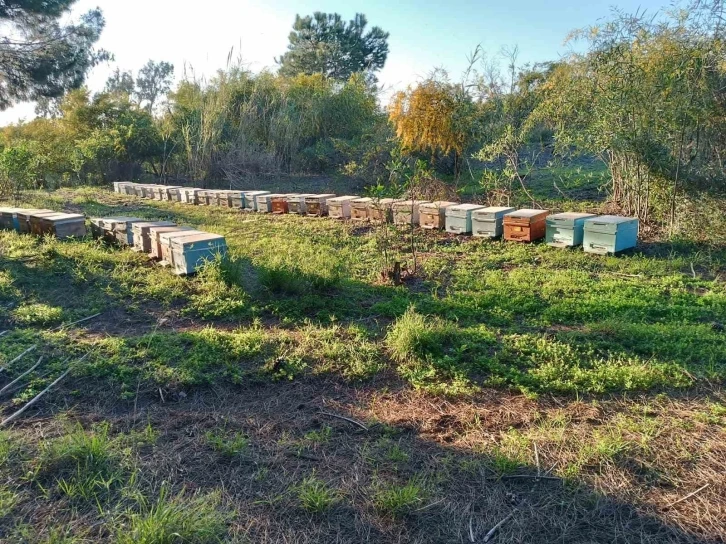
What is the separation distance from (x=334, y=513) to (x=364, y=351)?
5.32 ft

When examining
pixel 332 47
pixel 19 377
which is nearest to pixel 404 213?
pixel 19 377

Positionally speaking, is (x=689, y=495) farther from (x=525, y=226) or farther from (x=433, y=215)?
(x=433, y=215)

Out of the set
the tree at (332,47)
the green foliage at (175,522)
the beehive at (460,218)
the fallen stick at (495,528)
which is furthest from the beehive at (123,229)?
the tree at (332,47)

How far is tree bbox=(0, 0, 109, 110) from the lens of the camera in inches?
395

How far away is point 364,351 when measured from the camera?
12.4 feet

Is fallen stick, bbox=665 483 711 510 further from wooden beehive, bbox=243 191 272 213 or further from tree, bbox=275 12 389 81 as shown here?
tree, bbox=275 12 389 81

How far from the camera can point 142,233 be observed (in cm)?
650

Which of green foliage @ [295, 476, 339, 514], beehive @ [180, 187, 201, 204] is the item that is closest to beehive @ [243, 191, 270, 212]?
beehive @ [180, 187, 201, 204]

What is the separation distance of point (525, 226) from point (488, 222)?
55cm

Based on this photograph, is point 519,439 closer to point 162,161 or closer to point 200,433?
point 200,433

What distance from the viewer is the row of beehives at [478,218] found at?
6.43 m

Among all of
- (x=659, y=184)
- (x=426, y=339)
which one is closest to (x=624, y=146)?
(x=659, y=184)

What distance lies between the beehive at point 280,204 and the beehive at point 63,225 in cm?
367

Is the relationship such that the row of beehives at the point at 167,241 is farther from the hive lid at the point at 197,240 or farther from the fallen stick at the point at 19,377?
the fallen stick at the point at 19,377
